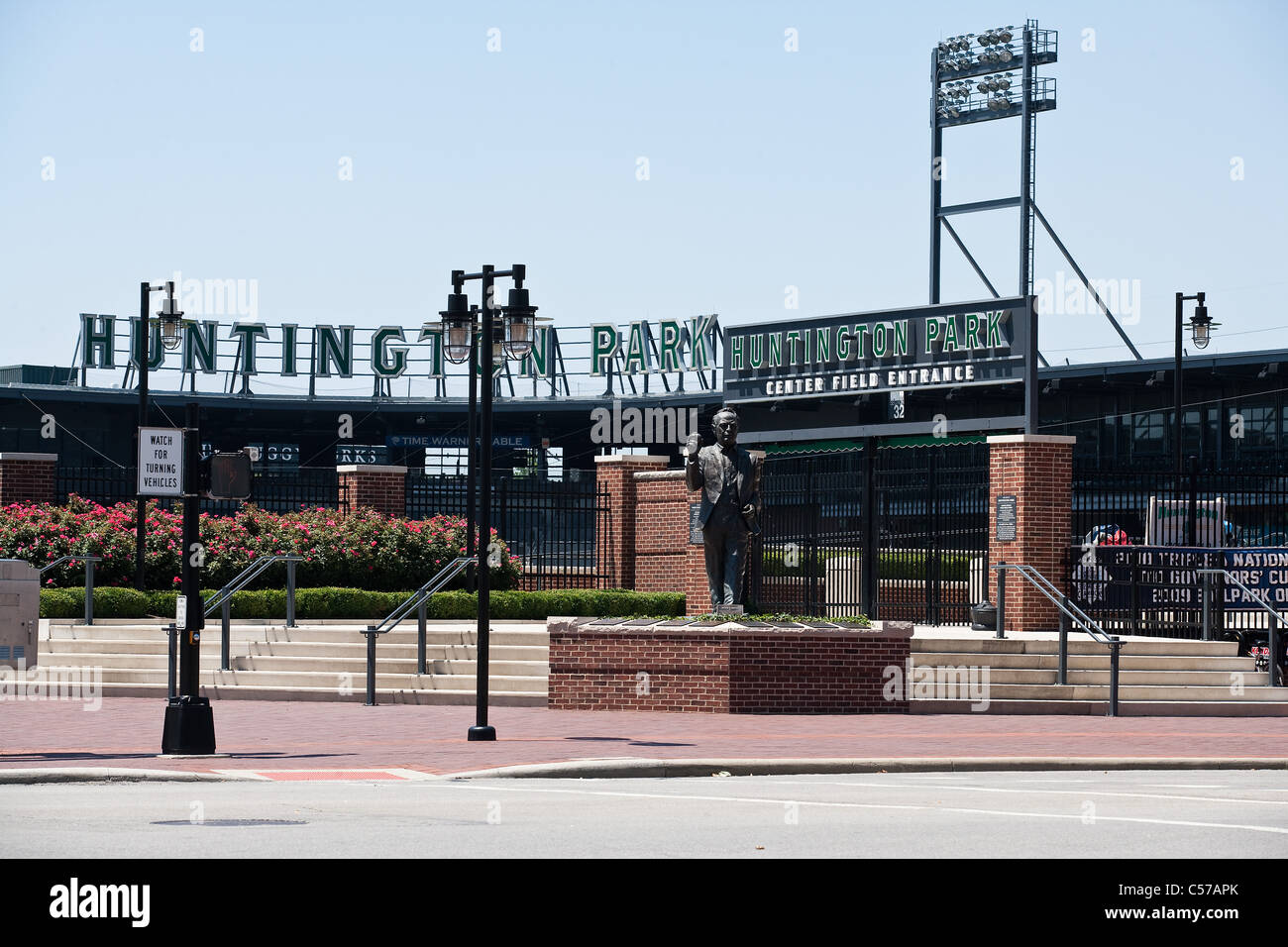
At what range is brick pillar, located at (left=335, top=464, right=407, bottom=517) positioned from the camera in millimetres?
33406

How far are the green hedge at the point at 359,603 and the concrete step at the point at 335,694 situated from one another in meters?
4.47

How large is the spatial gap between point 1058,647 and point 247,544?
14.3 m

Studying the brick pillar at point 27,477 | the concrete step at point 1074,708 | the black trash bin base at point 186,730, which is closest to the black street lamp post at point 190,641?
the black trash bin base at point 186,730

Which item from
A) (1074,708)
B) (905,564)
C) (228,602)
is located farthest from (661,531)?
(1074,708)

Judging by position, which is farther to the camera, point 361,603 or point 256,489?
point 256,489

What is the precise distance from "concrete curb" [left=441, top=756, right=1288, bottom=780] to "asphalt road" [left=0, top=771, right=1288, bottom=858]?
0.95 feet

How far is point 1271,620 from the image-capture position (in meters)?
22.5

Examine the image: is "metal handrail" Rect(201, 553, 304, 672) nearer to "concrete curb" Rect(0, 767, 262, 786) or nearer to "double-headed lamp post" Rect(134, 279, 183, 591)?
"double-headed lamp post" Rect(134, 279, 183, 591)

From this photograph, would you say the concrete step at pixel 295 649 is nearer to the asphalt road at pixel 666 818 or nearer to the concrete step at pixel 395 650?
the concrete step at pixel 395 650

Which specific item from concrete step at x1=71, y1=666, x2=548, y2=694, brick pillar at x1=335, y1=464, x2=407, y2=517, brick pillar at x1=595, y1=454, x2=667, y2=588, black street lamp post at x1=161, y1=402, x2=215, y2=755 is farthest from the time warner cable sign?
black street lamp post at x1=161, y1=402, x2=215, y2=755

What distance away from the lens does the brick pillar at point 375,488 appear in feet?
110

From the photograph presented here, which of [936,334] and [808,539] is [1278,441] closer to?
[936,334]

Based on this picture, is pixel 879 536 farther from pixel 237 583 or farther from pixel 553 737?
pixel 553 737
